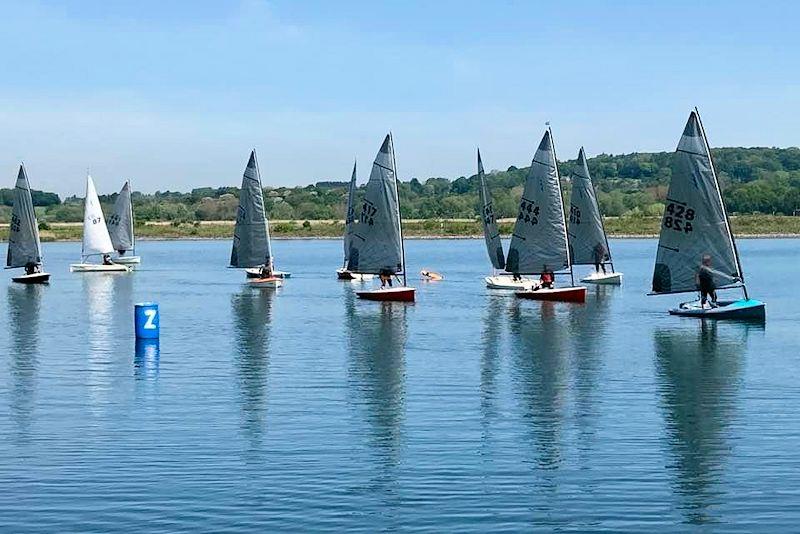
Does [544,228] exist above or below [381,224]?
below

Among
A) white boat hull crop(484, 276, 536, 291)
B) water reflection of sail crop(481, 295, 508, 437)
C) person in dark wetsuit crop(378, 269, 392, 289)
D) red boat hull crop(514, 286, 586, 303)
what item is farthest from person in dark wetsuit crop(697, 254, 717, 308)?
white boat hull crop(484, 276, 536, 291)

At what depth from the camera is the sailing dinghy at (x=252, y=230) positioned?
8544 centimetres

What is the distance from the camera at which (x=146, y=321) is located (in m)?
49.2

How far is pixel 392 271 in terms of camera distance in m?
70.1

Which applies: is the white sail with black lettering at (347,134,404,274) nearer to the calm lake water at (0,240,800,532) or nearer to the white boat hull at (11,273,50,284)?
the calm lake water at (0,240,800,532)

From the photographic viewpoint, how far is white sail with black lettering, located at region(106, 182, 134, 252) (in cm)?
11481

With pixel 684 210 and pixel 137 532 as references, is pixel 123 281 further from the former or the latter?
pixel 137 532

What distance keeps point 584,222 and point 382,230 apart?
646 inches

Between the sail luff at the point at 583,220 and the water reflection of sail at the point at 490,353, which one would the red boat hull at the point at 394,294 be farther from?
the sail luff at the point at 583,220

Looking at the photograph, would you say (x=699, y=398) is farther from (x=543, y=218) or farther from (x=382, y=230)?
(x=382, y=230)

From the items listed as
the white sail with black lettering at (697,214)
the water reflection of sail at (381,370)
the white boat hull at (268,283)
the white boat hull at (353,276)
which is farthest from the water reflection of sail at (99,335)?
the white sail with black lettering at (697,214)

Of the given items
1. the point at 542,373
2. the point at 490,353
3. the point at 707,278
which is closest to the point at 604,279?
the point at 707,278

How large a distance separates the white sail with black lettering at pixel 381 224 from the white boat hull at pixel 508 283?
9.20 metres

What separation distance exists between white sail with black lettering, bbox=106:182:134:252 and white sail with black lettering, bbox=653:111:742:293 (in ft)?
216
